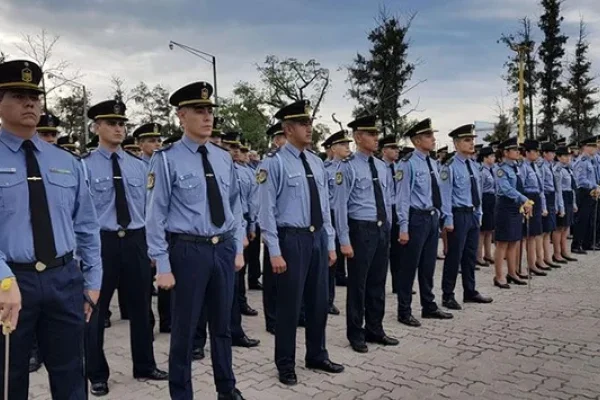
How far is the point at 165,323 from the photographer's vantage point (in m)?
6.29

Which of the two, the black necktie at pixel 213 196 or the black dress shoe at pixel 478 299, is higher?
the black necktie at pixel 213 196

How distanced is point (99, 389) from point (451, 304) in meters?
4.60

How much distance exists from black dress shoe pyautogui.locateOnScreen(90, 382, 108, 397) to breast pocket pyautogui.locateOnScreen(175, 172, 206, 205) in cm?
180

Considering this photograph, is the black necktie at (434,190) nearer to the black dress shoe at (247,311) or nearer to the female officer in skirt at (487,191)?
the black dress shoe at (247,311)

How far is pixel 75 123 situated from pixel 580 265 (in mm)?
39799

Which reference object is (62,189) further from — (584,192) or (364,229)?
(584,192)

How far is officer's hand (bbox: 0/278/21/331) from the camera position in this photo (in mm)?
2469

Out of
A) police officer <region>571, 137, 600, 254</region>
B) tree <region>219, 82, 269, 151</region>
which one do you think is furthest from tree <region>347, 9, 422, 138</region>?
police officer <region>571, 137, 600, 254</region>

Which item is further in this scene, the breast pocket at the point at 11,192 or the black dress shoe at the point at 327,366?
the black dress shoe at the point at 327,366

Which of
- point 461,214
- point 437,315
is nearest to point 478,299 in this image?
point 437,315

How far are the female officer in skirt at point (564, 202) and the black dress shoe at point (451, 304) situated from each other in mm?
4198

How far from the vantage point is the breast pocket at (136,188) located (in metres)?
4.86

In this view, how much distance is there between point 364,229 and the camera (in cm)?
555

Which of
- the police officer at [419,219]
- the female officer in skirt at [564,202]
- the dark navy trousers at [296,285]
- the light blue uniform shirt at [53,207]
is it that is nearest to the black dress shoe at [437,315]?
the police officer at [419,219]
